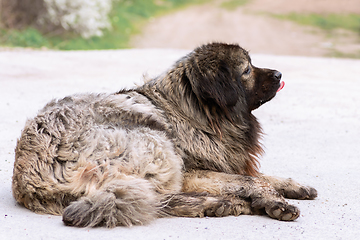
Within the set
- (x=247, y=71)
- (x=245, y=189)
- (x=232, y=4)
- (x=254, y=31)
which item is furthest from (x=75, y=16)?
(x=245, y=189)

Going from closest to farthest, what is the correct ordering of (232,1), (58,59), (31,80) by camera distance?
(31,80)
(58,59)
(232,1)

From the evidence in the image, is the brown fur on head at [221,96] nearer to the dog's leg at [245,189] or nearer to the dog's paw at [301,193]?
the dog's leg at [245,189]

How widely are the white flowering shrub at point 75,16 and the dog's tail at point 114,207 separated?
15.6 metres

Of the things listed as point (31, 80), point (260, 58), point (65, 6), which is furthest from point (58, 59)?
point (65, 6)

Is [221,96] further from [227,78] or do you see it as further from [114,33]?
[114,33]

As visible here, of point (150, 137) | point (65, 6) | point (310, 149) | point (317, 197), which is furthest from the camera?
point (65, 6)

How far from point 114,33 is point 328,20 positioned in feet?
38.5

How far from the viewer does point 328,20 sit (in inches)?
971

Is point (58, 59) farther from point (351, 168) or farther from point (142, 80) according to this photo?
point (351, 168)

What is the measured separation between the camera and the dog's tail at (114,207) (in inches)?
133

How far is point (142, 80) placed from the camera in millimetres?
5016

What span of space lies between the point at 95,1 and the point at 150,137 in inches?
636

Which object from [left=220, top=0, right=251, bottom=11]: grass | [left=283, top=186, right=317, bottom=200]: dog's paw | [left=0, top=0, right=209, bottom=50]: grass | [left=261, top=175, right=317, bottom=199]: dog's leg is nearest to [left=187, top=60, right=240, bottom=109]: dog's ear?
[left=261, top=175, right=317, bottom=199]: dog's leg

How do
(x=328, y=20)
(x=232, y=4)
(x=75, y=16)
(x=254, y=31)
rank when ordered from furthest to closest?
(x=232, y=4), (x=328, y=20), (x=254, y=31), (x=75, y=16)
